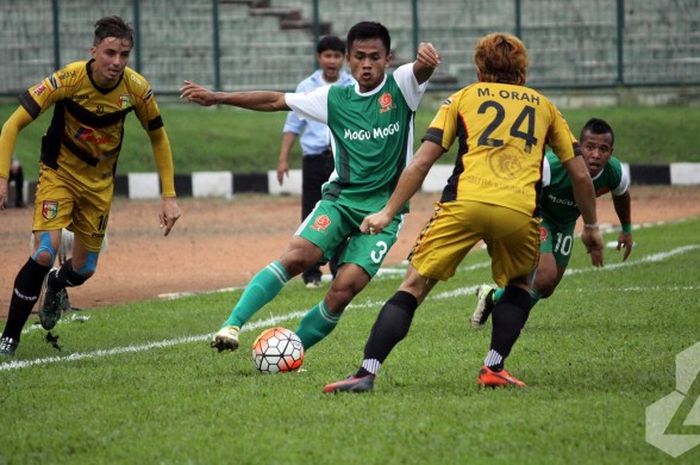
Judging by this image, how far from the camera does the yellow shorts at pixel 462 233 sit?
7191 millimetres

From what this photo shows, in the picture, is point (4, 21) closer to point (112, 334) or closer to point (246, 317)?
point (112, 334)

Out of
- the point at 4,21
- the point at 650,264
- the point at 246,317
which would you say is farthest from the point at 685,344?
the point at 4,21

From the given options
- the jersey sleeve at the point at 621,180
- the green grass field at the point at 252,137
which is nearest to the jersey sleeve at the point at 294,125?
the jersey sleeve at the point at 621,180

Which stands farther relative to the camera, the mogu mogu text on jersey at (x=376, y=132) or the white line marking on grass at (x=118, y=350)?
the white line marking on grass at (x=118, y=350)

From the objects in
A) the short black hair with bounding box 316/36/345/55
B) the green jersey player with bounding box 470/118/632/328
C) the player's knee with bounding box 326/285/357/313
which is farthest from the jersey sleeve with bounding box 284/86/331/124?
the short black hair with bounding box 316/36/345/55

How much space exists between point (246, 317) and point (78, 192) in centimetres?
214

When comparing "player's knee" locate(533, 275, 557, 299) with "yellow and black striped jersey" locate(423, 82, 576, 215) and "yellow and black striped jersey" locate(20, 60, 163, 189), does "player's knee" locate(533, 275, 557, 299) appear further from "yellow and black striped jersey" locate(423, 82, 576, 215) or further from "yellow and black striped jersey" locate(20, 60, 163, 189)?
"yellow and black striped jersey" locate(20, 60, 163, 189)

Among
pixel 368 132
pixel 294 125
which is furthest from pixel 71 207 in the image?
pixel 294 125

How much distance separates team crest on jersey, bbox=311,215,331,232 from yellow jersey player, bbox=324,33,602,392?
3.34 ft

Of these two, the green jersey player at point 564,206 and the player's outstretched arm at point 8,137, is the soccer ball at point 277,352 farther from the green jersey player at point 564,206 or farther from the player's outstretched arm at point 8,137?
the player's outstretched arm at point 8,137

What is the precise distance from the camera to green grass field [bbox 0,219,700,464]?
20.1 ft

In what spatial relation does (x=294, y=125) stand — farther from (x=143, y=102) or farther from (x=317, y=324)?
(x=317, y=324)

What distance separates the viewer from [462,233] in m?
7.26

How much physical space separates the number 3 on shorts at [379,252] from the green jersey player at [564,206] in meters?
1.58
